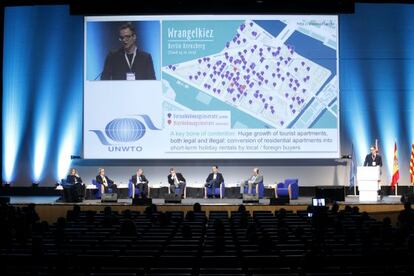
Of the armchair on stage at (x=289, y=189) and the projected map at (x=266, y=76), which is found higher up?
the projected map at (x=266, y=76)

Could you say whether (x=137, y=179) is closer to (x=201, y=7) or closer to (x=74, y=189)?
(x=74, y=189)

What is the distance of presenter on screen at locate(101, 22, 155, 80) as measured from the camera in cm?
1566

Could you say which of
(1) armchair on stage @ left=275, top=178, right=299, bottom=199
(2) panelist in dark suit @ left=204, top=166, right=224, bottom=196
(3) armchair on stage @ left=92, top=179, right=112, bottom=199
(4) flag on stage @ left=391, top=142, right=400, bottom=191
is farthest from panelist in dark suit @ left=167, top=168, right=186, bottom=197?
(4) flag on stage @ left=391, top=142, right=400, bottom=191

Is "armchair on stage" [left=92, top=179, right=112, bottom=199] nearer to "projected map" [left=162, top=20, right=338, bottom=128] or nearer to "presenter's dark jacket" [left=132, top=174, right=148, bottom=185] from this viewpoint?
"presenter's dark jacket" [left=132, top=174, right=148, bottom=185]

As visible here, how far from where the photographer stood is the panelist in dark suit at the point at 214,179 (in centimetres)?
1505

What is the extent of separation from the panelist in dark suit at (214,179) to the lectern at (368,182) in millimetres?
3651

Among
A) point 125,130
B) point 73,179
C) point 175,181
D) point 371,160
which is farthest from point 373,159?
point 73,179

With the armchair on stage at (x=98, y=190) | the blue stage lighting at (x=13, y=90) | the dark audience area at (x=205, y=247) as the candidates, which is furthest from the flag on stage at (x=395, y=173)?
the blue stage lighting at (x=13, y=90)

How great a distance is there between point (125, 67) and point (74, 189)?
3941mm

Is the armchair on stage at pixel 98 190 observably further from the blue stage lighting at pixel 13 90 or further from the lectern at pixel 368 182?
the lectern at pixel 368 182

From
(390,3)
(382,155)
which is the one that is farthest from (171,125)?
(390,3)

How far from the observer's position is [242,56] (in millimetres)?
15602

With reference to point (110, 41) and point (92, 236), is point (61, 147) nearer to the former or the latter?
point (110, 41)

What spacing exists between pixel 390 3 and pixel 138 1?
7070 mm
